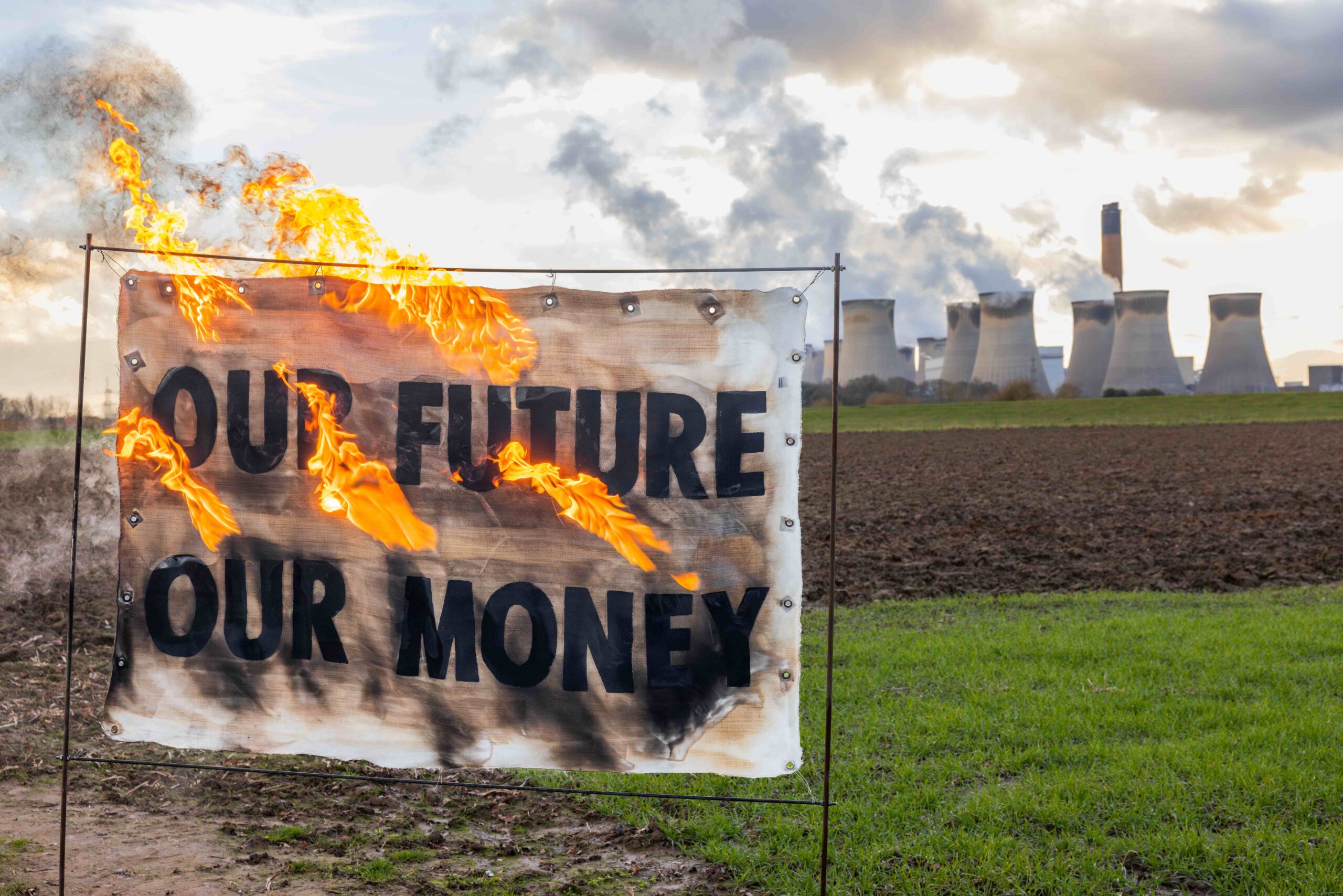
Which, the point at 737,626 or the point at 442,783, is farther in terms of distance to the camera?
the point at 442,783

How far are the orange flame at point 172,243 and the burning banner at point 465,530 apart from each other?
35mm

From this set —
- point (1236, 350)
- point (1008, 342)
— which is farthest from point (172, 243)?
point (1236, 350)

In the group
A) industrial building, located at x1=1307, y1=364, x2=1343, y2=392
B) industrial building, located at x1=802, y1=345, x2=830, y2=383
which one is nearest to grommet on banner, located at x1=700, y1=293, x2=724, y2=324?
industrial building, located at x1=802, y1=345, x2=830, y2=383

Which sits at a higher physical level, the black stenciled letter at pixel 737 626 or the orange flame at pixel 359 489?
the orange flame at pixel 359 489

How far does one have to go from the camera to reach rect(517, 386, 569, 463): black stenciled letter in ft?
11.8

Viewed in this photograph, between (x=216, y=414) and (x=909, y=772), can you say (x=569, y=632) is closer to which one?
(x=216, y=414)

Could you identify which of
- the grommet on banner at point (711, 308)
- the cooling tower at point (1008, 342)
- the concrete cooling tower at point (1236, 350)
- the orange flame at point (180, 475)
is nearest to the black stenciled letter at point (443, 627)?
the orange flame at point (180, 475)

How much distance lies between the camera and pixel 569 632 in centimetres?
361

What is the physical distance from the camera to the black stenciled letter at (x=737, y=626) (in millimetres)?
3562

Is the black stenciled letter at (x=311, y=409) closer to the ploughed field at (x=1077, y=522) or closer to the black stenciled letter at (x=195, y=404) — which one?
the black stenciled letter at (x=195, y=404)

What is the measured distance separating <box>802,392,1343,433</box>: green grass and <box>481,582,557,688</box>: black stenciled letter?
40.3 m

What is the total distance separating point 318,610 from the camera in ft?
12.1

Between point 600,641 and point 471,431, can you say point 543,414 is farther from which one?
point 600,641

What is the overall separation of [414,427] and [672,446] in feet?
3.02
